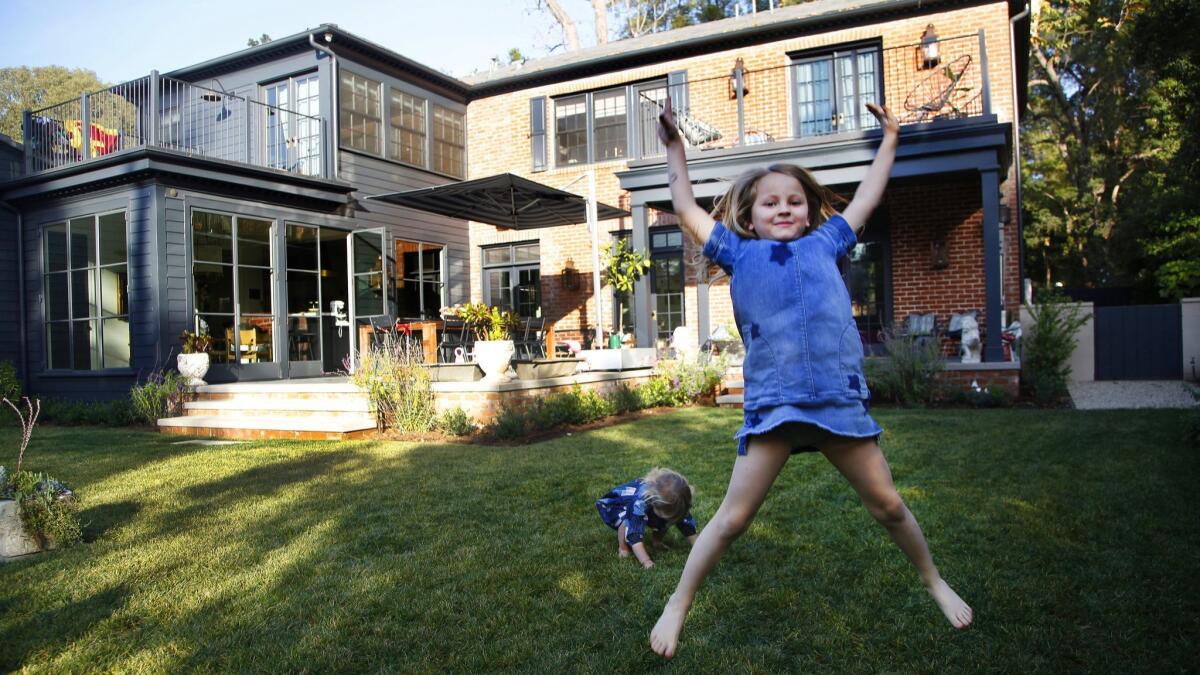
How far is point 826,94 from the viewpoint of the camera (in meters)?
12.6

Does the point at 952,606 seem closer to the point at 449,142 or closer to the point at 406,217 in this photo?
the point at 406,217

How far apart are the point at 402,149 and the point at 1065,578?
13.0 m

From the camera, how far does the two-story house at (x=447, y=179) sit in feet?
34.3

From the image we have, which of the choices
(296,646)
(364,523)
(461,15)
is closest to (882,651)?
(296,646)

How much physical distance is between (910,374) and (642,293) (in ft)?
12.4

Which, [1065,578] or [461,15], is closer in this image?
[1065,578]

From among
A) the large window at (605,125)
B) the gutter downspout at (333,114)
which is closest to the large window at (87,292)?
the gutter downspout at (333,114)

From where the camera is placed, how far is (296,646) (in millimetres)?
Answer: 2549

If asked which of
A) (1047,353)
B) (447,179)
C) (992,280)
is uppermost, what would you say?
(447,179)

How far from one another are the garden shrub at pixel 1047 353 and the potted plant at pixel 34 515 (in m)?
9.31

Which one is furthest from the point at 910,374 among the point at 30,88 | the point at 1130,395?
the point at 30,88

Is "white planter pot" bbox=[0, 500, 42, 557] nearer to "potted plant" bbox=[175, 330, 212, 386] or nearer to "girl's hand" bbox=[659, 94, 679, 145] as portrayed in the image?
"girl's hand" bbox=[659, 94, 679, 145]

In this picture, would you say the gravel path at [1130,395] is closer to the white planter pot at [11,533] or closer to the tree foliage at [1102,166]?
the tree foliage at [1102,166]

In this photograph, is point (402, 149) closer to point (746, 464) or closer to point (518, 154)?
point (518, 154)
